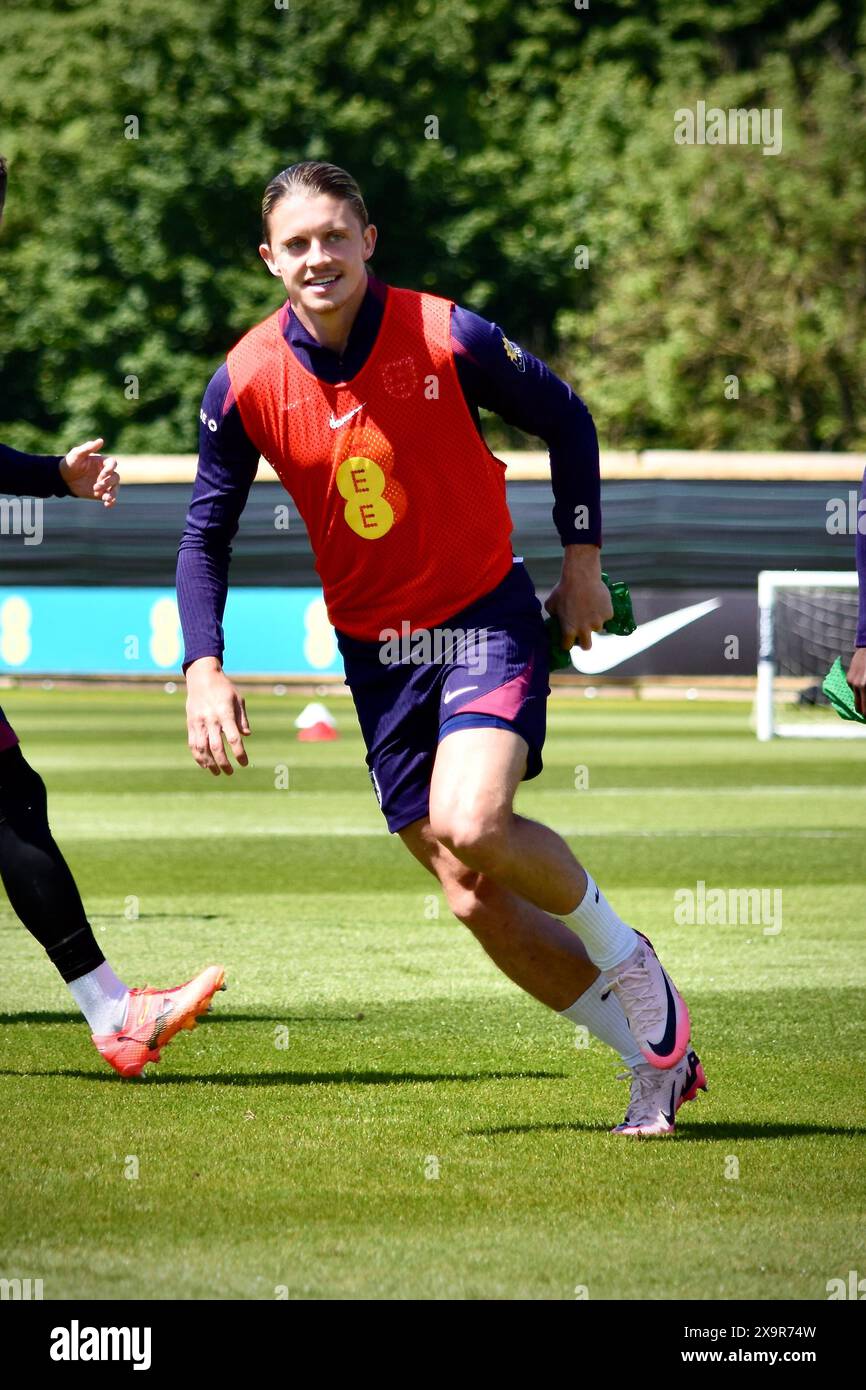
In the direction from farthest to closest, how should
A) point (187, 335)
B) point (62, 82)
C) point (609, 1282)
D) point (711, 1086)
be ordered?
point (62, 82) < point (187, 335) < point (711, 1086) < point (609, 1282)

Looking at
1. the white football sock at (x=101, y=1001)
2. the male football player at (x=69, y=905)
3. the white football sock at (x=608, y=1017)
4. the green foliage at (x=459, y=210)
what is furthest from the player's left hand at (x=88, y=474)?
the green foliage at (x=459, y=210)

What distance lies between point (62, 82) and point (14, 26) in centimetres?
436

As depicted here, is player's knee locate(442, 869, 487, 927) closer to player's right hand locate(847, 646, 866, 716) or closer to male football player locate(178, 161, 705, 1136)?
male football player locate(178, 161, 705, 1136)

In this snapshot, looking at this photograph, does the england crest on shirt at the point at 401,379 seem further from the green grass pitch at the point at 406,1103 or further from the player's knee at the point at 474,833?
the green grass pitch at the point at 406,1103

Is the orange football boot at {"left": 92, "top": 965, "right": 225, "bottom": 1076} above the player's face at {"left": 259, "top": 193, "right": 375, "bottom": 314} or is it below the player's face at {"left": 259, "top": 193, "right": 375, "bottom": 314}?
below

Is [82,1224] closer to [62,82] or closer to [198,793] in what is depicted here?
[198,793]

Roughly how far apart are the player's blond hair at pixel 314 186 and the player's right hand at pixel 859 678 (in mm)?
1603

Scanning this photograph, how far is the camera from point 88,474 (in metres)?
6.09

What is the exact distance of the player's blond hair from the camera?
5.31 meters

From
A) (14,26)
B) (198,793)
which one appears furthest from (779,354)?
(198,793)

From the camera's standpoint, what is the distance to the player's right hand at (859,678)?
5.53m

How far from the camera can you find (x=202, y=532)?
5.50 metres

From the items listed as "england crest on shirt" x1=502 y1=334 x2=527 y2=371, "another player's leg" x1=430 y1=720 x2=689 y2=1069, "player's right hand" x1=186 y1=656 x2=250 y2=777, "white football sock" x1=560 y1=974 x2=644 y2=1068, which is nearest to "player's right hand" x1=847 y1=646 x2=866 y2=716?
"another player's leg" x1=430 y1=720 x2=689 y2=1069

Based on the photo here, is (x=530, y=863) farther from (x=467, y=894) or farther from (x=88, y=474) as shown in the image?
(x=88, y=474)
